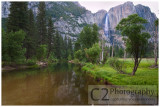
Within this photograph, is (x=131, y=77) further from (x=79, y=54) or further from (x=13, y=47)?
(x=79, y=54)

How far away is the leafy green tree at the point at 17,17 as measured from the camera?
81.6ft

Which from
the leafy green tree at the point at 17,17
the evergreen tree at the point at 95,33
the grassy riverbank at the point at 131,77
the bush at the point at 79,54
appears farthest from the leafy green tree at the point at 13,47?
the bush at the point at 79,54

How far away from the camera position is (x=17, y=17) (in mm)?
26016

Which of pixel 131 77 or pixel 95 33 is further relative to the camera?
pixel 95 33

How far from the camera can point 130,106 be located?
564 centimetres

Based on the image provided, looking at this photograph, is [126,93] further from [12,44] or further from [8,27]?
[8,27]

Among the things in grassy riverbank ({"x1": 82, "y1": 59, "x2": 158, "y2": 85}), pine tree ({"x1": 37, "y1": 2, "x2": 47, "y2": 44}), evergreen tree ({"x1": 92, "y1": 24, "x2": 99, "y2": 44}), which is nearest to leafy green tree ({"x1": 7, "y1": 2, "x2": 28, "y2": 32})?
pine tree ({"x1": 37, "y1": 2, "x2": 47, "y2": 44})

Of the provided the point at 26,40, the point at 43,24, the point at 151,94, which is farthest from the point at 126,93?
the point at 43,24

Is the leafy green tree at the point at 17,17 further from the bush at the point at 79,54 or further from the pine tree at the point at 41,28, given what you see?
the bush at the point at 79,54

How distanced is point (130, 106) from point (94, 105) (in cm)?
189

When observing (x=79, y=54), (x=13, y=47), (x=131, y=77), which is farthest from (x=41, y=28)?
(x=131, y=77)

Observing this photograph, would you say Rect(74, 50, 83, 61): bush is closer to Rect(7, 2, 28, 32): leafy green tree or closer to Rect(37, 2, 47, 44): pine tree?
Rect(37, 2, 47, 44): pine tree

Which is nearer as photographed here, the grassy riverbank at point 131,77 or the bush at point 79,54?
the grassy riverbank at point 131,77

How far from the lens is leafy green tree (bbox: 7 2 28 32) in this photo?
24.9m
